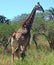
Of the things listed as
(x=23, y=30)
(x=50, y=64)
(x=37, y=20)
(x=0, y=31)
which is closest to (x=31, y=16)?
(x=23, y=30)

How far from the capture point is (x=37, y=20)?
20.0 metres

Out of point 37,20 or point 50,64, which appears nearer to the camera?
point 50,64

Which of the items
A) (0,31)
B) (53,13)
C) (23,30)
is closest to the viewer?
(23,30)

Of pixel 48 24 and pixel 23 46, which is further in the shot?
pixel 48 24

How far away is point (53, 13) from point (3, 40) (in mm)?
10850

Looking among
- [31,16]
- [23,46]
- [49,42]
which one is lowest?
[49,42]

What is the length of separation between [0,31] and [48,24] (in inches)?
138

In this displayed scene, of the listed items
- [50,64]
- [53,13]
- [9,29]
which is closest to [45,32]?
[9,29]

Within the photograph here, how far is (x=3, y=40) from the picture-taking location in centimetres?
1850

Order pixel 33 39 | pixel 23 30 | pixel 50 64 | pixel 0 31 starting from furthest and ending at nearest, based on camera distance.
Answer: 1. pixel 33 39
2. pixel 0 31
3. pixel 23 30
4. pixel 50 64

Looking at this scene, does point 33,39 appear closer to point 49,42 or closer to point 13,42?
point 49,42

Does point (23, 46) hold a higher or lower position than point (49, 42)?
higher

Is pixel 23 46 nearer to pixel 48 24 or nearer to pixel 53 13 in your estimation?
pixel 48 24

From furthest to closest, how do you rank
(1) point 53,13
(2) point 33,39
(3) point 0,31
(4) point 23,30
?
(1) point 53,13 < (2) point 33,39 < (3) point 0,31 < (4) point 23,30
